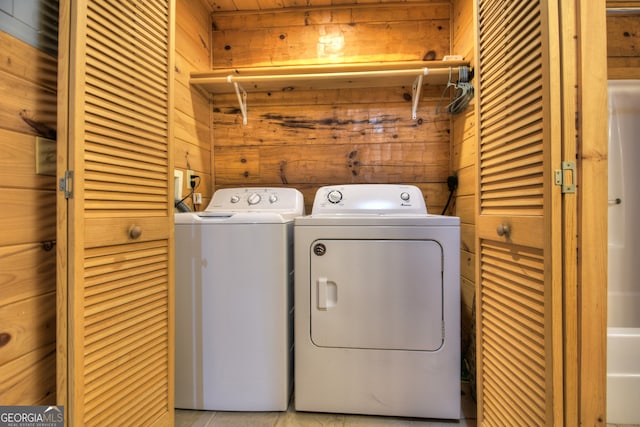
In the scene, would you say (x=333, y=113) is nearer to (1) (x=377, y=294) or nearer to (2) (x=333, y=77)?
(2) (x=333, y=77)

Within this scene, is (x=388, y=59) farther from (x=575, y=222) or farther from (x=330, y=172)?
(x=575, y=222)

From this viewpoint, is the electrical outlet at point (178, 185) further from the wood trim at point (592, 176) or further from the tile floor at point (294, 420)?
the wood trim at point (592, 176)

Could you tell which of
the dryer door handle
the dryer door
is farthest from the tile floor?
the dryer door handle

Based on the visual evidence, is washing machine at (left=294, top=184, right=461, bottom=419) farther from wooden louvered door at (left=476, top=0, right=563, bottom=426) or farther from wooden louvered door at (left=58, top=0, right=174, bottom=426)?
wooden louvered door at (left=58, top=0, right=174, bottom=426)

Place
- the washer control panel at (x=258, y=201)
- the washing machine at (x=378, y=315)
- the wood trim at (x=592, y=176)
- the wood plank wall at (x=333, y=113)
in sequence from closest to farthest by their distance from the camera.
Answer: the wood trim at (x=592, y=176), the washing machine at (x=378, y=315), the washer control panel at (x=258, y=201), the wood plank wall at (x=333, y=113)

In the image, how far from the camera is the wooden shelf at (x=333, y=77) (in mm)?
1642

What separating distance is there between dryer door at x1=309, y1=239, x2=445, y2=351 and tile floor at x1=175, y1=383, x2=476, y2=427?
0.34 meters

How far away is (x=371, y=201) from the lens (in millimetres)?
1580

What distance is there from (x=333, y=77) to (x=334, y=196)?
2.32ft

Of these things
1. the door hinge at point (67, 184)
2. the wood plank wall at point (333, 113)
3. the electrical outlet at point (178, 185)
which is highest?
the wood plank wall at point (333, 113)

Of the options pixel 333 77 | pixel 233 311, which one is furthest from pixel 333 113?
pixel 233 311

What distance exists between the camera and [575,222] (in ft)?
2.28

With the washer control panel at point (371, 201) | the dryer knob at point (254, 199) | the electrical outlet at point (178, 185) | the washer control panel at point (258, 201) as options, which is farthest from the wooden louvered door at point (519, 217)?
the electrical outlet at point (178, 185)

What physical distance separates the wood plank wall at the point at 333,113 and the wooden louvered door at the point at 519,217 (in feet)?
2.63
